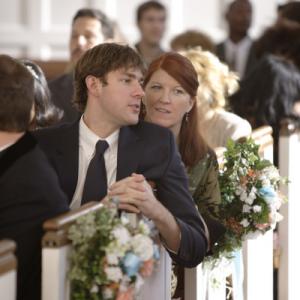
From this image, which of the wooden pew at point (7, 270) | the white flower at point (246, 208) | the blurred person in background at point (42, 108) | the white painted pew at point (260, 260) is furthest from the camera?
the white painted pew at point (260, 260)

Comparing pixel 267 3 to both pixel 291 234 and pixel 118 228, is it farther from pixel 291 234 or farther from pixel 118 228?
pixel 118 228

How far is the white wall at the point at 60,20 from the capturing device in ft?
33.4

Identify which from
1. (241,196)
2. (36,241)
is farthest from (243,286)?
(36,241)

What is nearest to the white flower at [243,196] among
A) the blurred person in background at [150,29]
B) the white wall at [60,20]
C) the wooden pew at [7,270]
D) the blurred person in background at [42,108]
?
the blurred person in background at [42,108]

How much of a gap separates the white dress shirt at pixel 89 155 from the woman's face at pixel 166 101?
0.60m

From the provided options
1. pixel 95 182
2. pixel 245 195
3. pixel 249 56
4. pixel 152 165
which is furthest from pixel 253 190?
pixel 249 56

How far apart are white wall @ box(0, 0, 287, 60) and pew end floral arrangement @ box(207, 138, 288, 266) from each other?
554 centimetres

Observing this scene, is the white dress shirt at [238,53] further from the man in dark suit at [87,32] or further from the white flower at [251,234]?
the white flower at [251,234]

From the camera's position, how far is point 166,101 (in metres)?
4.23

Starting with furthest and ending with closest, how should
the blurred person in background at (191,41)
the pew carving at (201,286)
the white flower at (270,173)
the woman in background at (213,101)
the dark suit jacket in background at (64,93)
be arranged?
the blurred person in background at (191,41)
the dark suit jacket in background at (64,93)
the woman in background at (213,101)
the white flower at (270,173)
the pew carving at (201,286)

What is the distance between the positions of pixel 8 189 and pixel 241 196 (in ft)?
5.53

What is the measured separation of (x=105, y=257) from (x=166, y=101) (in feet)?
4.40

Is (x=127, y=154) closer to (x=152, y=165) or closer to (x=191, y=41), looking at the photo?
(x=152, y=165)

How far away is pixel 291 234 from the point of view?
231 inches
